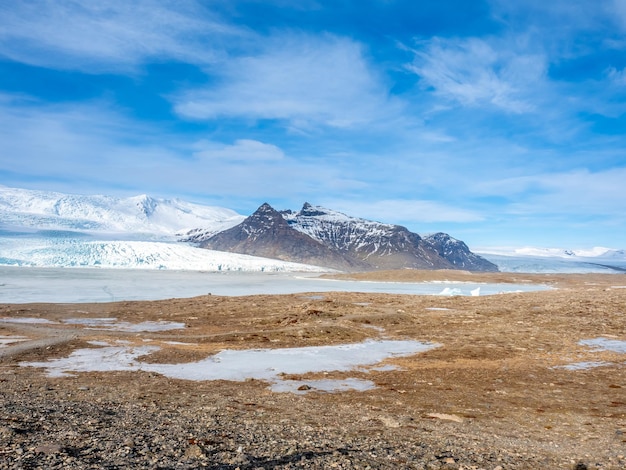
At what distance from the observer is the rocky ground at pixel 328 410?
706 cm

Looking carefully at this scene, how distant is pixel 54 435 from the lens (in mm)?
7426

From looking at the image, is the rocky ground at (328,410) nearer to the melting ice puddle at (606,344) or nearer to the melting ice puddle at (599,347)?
the melting ice puddle at (599,347)

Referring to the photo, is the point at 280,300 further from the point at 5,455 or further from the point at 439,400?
the point at 5,455

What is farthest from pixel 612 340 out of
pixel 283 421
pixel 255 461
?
pixel 255 461

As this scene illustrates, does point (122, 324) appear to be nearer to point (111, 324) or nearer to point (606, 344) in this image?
point (111, 324)

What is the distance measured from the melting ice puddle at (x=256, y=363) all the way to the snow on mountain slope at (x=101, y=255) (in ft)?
280

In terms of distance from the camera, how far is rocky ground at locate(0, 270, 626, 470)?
706cm

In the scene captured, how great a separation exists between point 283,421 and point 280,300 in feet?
111

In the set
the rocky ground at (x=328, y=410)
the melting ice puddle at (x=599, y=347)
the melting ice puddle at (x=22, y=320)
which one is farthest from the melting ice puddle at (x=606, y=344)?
the melting ice puddle at (x=22, y=320)

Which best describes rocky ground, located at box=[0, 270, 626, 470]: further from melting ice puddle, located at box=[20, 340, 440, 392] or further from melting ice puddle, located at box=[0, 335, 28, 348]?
melting ice puddle, located at box=[20, 340, 440, 392]

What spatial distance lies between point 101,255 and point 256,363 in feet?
300

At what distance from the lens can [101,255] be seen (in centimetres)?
9850

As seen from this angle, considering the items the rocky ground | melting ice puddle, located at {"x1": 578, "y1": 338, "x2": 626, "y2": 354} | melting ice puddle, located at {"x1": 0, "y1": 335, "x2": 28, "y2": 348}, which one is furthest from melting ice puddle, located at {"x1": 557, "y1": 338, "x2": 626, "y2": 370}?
melting ice puddle, located at {"x1": 0, "y1": 335, "x2": 28, "y2": 348}

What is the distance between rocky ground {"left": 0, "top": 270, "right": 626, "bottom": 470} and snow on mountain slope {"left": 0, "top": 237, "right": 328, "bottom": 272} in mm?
77705
